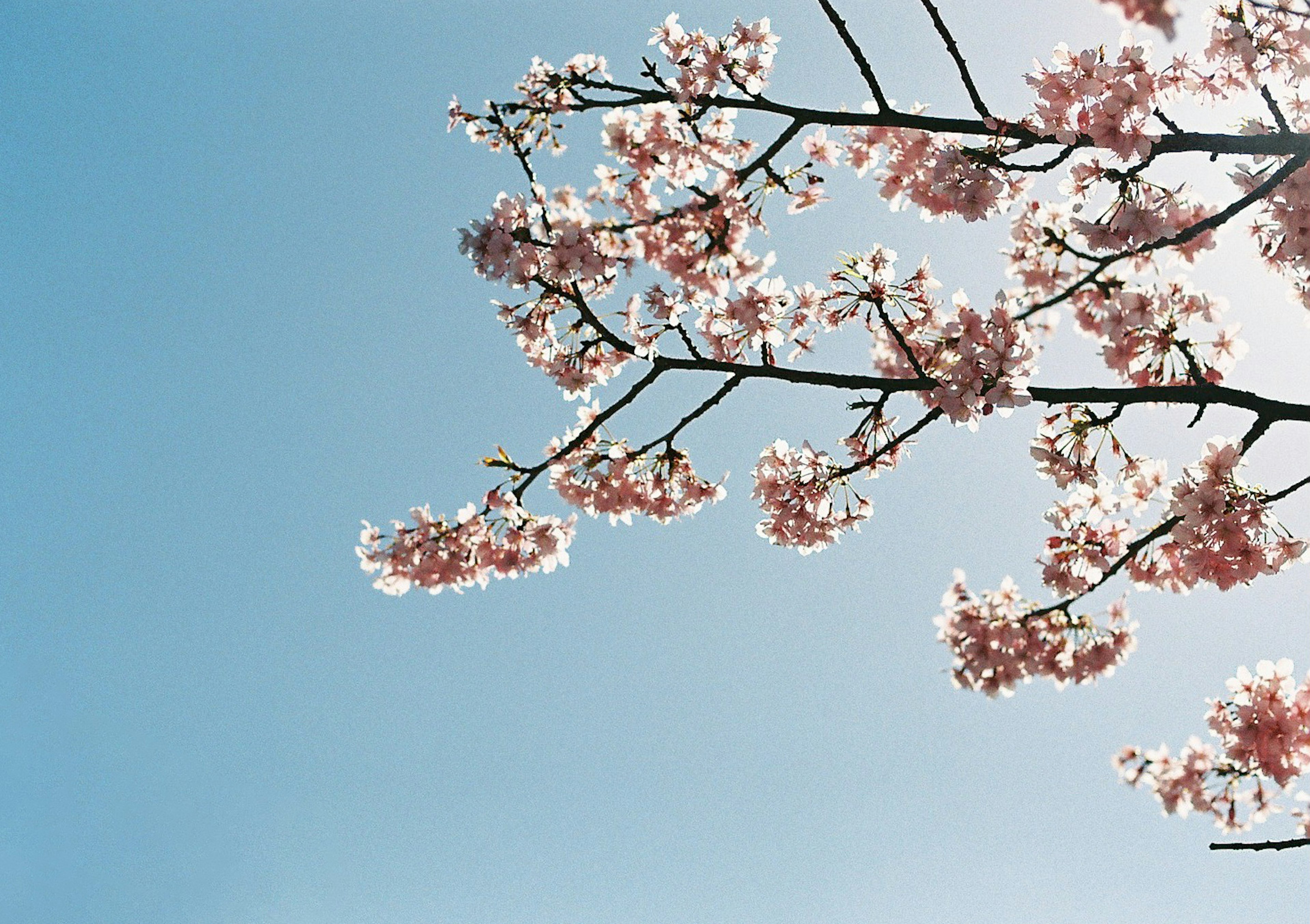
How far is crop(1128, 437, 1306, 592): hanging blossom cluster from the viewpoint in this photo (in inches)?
170

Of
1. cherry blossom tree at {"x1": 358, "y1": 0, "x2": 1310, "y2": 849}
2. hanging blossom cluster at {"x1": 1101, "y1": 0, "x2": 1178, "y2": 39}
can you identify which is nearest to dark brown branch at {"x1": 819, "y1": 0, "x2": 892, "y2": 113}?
cherry blossom tree at {"x1": 358, "y1": 0, "x2": 1310, "y2": 849}

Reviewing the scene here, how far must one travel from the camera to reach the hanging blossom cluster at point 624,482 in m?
5.73

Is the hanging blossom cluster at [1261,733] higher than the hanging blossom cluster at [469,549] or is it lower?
lower

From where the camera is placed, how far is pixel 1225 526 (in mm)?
4402

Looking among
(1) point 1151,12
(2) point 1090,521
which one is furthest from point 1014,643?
(1) point 1151,12

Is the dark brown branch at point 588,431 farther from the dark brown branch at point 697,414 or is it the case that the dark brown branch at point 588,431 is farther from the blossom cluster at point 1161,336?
the blossom cluster at point 1161,336

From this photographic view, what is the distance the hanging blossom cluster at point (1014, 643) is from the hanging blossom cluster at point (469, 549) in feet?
10.9

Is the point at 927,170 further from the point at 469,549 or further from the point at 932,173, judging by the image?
the point at 469,549

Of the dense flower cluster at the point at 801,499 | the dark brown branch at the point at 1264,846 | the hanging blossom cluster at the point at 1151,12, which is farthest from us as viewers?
the dense flower cluster at the point at 801,499

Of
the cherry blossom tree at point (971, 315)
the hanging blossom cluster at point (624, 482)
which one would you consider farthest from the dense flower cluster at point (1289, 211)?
the hanging blossom cluster at point (624, 482)

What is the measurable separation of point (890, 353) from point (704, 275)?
2.10 metres

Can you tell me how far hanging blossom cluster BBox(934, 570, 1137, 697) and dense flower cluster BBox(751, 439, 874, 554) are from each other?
1.84 meters

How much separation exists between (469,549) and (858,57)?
4.26 metres

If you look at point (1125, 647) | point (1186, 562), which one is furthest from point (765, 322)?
point (1125, 647)
